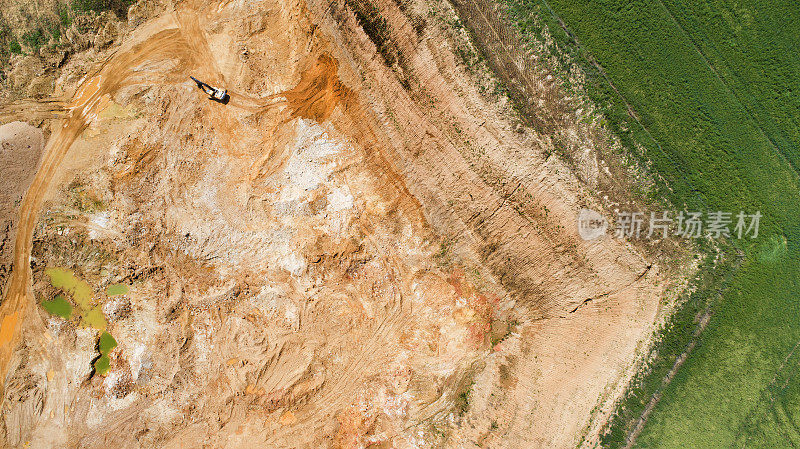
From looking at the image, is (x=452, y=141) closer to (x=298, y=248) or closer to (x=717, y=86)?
(x=298, y=248)

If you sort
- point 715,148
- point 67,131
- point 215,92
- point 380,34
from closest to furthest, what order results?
point 715,148, point 380,34, point 215,92, point 67,131

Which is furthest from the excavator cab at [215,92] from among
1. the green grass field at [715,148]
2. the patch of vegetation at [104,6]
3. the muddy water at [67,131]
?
the green grass field at [715,148]

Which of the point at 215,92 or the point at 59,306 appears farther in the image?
the point at 59,306

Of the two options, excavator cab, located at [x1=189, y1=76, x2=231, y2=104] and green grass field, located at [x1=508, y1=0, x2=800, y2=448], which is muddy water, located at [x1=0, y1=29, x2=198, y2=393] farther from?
green grass field, located at [x1=508, y1=0, x2=800, y2=448]

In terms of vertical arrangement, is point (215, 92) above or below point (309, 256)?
above

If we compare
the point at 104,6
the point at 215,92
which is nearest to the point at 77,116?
the point at 104,6

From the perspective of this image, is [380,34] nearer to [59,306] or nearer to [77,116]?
[77,116]

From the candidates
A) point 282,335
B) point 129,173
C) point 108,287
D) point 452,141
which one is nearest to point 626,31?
point 452,141
